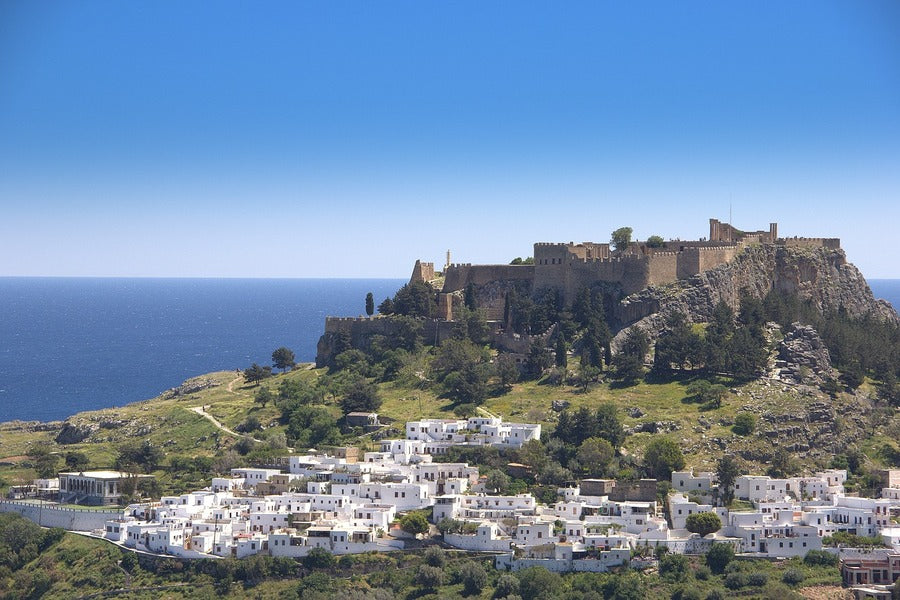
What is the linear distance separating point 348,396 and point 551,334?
456 inches

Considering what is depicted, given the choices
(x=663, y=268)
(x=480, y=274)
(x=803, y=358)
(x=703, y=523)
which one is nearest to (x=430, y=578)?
(x=703, y=523)

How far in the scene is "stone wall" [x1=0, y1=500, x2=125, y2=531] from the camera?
5631 cm

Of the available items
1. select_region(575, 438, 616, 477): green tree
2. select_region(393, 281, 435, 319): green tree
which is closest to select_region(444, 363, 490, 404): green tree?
select_region(393, 281, 435, 319): green tree

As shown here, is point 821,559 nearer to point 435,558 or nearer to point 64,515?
point 435,558

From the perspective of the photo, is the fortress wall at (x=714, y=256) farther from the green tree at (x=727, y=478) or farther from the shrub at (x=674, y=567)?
the shrub at (x=674, y=567)

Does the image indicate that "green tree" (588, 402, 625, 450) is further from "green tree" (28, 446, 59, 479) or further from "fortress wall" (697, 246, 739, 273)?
"green tree" (28, 446, 59, 479)

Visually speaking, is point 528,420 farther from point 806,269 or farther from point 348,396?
point 806,269

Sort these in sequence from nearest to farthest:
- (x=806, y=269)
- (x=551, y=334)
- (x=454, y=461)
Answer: (x=454, y=461) < (x=551, y=334) < (x=806, y=269)

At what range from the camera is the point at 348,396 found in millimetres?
68000

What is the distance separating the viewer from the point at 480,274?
79062 mm

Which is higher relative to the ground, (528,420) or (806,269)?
(806,269)

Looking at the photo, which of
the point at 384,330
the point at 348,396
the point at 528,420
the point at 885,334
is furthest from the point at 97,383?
the point at 885,334

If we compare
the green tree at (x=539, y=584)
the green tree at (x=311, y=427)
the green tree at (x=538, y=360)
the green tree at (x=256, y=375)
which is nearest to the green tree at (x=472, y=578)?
the green tree at (x=539, y=584)

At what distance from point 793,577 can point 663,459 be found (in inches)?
383
